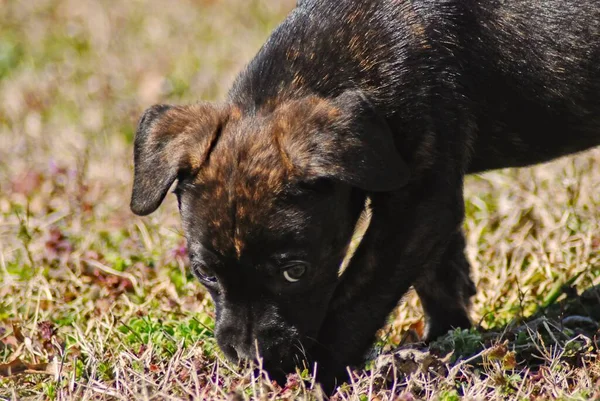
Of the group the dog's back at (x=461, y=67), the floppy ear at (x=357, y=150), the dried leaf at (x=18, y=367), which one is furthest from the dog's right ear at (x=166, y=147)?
the dried leaf at (x=18, y=367)

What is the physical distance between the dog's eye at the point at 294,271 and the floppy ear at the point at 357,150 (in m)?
0.43

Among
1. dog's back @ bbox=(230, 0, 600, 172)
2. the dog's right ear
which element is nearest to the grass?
the dog's right ear

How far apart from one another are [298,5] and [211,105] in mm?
808

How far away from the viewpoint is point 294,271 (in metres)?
4.48

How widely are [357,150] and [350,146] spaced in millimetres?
34

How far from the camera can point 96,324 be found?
564 centimetres

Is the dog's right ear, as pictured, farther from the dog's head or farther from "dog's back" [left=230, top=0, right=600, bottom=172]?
"dog's back" [left=230, top=0, right=600, bottom=172]

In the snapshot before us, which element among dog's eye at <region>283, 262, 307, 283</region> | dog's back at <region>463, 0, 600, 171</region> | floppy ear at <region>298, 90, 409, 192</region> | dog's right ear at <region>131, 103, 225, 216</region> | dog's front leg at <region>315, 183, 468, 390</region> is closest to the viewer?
floppy ear at <region>298, 90, 409, 192</region>

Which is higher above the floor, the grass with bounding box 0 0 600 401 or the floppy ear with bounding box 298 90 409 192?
the floppy ear with bounding box 298 90 409 192

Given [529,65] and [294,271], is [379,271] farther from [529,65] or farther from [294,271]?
[529,65]

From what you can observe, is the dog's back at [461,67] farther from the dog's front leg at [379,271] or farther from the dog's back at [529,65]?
the dog's front leg at [379,271]

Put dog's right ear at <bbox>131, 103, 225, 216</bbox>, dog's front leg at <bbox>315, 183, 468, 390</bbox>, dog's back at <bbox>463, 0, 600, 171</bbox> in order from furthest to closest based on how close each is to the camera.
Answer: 1. dog's back at <bbox>463, 0, 600, 171</bbox>
2. dog's front leg at <bbox>315, 183, 468, 390</bbox>
3. dog's right ear at <bbox>131, 103, 225, 216</bbox>

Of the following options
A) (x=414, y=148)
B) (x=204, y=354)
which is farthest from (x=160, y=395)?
(x=414, y=148)

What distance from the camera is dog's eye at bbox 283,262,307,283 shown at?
4.45 m
